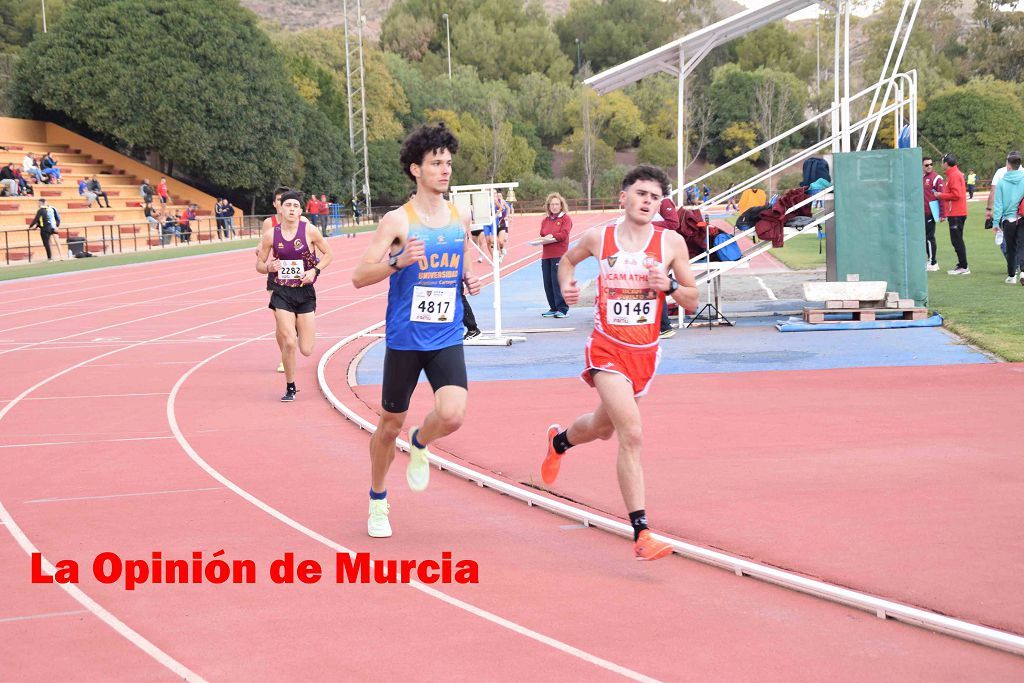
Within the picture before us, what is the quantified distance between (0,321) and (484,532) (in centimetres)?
1661

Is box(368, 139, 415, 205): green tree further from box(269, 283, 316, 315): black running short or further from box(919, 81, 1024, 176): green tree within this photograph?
box(269, 283, 316, 315): black running short

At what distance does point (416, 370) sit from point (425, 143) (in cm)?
123

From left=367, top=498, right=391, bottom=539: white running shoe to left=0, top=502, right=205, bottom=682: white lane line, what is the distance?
161 cm

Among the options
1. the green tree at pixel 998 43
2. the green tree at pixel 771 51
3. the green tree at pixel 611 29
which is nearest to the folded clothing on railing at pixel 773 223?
the green tree at pixel 998 43

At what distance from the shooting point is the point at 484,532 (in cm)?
676

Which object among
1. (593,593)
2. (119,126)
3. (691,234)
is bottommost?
(593,593)

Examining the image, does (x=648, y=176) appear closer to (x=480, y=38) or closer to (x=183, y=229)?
(x=183, y=229)

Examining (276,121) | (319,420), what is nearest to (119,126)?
(276,121)

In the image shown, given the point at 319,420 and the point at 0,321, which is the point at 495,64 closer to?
the point at 0,321

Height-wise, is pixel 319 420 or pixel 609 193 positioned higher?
pixel 609 193

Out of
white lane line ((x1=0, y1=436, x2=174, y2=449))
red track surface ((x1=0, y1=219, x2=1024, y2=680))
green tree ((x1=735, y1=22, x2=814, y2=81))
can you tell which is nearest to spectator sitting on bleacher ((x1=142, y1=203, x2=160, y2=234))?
red track surface ((x1=0, y1=219, x2=1024, y2=680))

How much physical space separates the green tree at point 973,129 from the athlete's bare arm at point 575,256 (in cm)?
7818

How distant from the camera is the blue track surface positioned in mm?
12883

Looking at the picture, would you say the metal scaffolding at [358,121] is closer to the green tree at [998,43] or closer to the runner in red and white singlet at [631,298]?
the runner in red and white singlet at [631,298]
